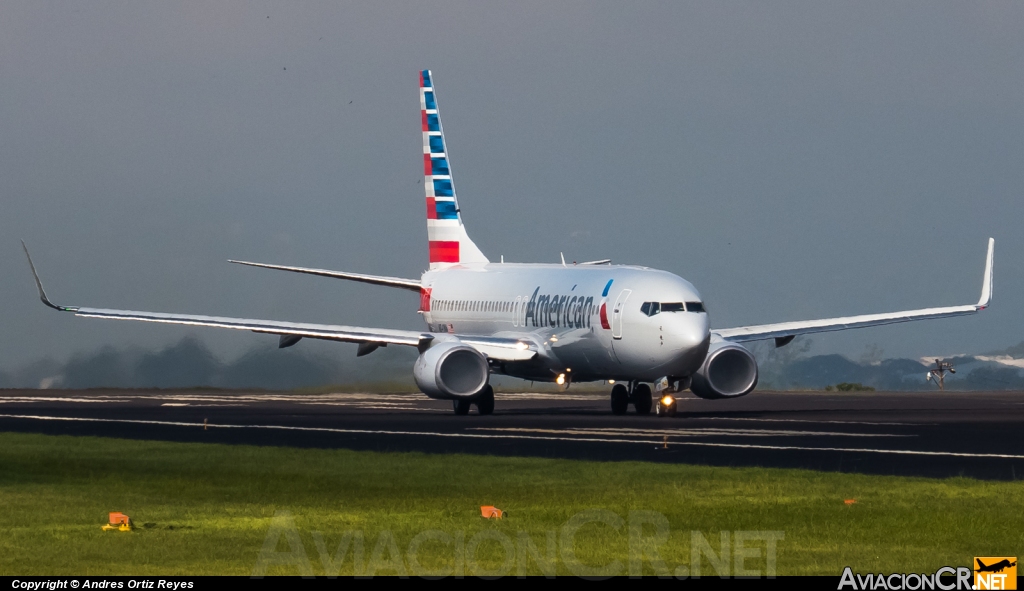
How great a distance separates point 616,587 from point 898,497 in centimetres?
801

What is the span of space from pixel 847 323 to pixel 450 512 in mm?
29435

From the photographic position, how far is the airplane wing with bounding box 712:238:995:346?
147ft

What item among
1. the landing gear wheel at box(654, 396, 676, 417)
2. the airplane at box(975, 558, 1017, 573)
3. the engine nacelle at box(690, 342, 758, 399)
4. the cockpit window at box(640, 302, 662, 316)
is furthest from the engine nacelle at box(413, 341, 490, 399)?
the airplane at box(975, 558, 1017, 573)

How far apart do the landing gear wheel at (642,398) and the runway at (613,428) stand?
2.77ft

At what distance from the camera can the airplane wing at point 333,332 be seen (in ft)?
143

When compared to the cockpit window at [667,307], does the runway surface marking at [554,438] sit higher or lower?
lower

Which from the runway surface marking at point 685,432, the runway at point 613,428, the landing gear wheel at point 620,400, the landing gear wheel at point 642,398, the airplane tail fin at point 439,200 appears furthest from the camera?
the airplane tail fin at point 439,200

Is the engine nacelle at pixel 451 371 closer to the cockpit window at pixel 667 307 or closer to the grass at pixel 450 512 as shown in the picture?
the cockpit window at pixel 667 307

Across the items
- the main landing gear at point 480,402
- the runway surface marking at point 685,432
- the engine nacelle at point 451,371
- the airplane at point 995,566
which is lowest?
the airplane at point 995,566

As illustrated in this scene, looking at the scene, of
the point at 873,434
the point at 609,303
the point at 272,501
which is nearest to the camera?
the point at 272,501

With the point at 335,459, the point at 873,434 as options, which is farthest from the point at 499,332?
the point at 335,459

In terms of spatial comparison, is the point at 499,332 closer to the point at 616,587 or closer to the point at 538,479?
the point at 538,479

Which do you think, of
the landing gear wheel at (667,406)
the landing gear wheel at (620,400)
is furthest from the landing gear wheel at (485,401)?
the landing gear wheel at (667,406)

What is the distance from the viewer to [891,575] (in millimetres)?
12508
